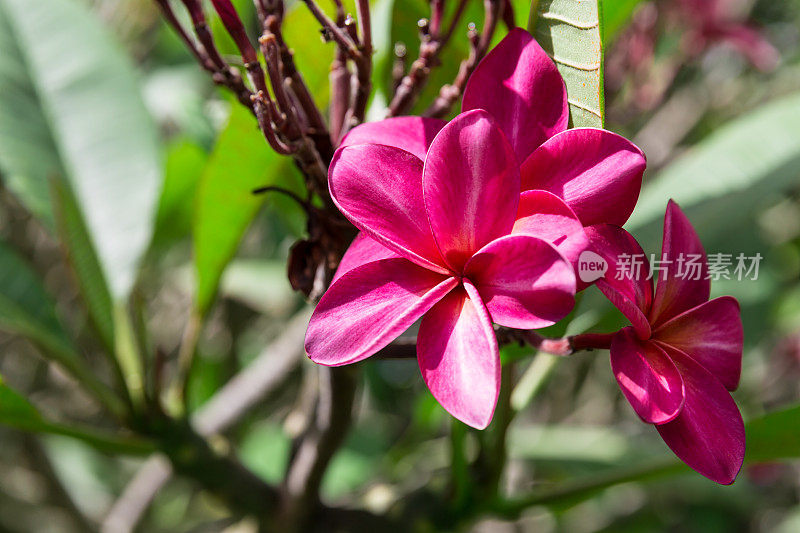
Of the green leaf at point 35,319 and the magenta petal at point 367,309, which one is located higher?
the magenta petal at point 367,309

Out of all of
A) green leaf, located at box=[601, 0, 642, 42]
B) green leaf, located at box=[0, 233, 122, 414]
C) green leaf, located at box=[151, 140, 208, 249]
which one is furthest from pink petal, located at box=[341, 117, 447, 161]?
green leaf, located at box=[151, 140, 208, 249]

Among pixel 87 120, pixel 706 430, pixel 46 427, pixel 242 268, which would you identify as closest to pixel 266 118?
pixel 706 430

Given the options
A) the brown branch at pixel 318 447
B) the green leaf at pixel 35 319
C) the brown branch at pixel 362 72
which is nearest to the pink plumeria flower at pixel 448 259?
the brown branch at pixel 362 72

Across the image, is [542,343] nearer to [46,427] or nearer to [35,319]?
[46,427]

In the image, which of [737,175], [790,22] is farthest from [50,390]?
[790,22]

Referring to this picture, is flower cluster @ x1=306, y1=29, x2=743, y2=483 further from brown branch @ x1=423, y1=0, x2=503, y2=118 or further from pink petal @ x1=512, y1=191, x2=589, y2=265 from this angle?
brown branch @ x1=423, y1=0, x2=503, y2=118

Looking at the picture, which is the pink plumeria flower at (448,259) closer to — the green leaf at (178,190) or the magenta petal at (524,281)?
the magenta petal at (524,281)

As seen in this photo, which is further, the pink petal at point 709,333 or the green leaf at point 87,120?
the green leaf at point 87,120
